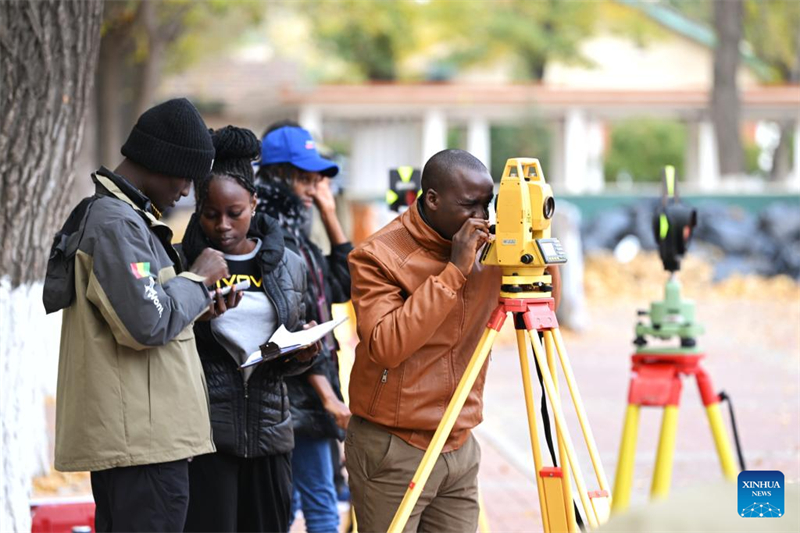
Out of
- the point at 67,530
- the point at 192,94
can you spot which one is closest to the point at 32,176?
the point at 67,530

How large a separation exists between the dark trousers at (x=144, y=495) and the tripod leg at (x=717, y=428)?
67.4 inches

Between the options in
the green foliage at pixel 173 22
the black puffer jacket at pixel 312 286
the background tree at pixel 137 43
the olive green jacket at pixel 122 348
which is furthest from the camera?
the background tree at pixel 137 43

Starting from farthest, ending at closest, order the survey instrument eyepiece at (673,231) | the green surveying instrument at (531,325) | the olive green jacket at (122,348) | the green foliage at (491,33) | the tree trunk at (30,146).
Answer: the green foliage at (491,33)
the tree trunk at (30,146)
the survey instrument eyepiece at (673,231)
the green surveying instrument at (531,325)
the olive green jacket at (122,348)

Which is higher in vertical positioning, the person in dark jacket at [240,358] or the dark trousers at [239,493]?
the person in dark jacket at [240,358]

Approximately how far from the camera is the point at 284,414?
14.5 ft

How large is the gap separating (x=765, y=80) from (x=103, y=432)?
43.6m

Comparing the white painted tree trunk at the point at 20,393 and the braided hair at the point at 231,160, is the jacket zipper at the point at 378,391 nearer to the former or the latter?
the braided hair at the point at 231,160

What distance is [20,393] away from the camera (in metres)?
6.22

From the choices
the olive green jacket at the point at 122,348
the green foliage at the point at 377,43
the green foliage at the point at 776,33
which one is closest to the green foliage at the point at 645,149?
the green foliage at the point at 776,33

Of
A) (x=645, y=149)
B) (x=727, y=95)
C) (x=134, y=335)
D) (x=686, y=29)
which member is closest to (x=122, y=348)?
(x=134, y=335)

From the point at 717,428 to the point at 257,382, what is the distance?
63.6 inches

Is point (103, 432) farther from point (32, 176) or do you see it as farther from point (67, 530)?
point (32, 176)

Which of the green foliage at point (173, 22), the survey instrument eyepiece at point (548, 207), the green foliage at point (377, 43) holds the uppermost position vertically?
the green foliage at point (377, 43)

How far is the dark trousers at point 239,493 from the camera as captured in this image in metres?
4.30
